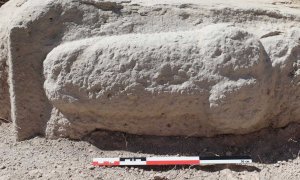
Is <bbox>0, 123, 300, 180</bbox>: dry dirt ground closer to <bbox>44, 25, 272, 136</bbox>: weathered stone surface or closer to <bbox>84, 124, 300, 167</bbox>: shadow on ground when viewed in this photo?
<bbox>84, 124, 300, 167</bbox>: shadow on ground

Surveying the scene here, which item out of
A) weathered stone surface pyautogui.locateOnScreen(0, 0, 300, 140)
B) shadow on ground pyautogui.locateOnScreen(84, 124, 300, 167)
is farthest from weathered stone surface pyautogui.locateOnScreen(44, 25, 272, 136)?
shadow on ground pyautogui.locateOnScreen(84, 124, 300, 167)

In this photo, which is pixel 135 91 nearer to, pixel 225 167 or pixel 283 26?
pixel 225 167

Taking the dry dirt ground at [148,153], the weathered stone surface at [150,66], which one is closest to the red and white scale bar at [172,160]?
the dry dirt ground at [148,153]

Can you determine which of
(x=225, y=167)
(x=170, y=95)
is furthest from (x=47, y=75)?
(x=225, y=167)

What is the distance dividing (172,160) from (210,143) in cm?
25

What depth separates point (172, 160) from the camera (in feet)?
7.73

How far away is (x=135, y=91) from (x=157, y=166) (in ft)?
1.40

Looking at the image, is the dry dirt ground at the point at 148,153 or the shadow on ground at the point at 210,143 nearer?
the dry dirt ground at the point at 148,153

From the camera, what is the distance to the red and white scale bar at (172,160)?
2330mm

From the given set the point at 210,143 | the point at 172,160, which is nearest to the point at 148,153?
the point at 172,160

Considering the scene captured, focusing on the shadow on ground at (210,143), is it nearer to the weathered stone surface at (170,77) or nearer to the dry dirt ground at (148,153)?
the dry dirt ground at (148,153)

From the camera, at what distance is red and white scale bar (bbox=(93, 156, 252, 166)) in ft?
7.64

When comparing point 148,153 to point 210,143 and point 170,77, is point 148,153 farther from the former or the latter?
point 170,77

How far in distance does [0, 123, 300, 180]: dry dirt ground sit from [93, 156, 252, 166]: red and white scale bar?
27mm
